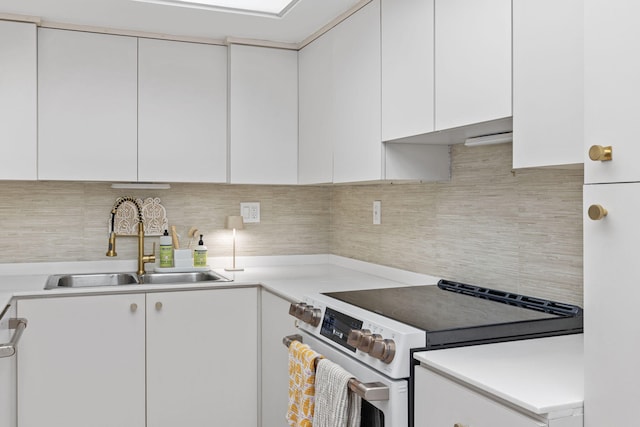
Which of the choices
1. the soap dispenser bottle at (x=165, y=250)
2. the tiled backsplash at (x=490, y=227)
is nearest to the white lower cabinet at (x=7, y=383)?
the soap dispenser bottle at (x=165, y=250)

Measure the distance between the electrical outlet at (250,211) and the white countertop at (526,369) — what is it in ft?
6.91

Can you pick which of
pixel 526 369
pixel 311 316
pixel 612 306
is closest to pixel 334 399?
pixel 311 316

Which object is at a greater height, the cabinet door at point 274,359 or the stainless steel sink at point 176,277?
the stainless steel sink at point 176,277

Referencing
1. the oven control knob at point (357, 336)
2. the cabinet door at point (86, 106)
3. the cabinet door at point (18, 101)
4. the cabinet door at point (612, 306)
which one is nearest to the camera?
the cabinet door at point (612, 306)

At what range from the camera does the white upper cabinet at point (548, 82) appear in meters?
1.44

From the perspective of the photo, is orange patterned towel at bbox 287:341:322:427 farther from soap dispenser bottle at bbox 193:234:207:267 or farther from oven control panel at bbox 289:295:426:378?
soap dispenser bottle at bbox 193:234:207:267

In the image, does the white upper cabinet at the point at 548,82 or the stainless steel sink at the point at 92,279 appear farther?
the stainless steel sink at the point at 92,279

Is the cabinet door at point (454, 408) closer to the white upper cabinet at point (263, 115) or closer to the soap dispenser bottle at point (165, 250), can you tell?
the white upper cabinet at point (263, 115)

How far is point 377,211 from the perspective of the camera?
3.09 m

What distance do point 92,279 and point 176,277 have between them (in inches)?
17.4

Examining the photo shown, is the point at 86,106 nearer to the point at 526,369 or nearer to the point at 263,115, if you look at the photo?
the point at 263,115

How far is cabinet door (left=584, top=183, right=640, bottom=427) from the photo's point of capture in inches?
40.6

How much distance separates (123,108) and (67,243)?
81 cm

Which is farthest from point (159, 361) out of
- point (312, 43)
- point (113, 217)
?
point (312, 43)
